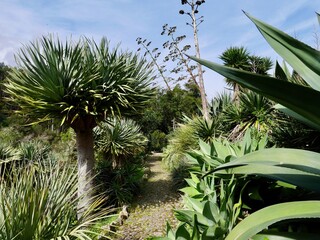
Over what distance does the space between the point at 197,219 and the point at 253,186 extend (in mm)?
387

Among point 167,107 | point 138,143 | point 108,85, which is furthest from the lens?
point 167,107

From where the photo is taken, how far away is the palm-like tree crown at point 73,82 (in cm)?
567

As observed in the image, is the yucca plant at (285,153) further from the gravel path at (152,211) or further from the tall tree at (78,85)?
the tall tree at (78,85)

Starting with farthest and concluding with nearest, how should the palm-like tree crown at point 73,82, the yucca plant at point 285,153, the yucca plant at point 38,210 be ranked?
the palm-like tree crown at point 73,82 → the yucca plant at point 38,210 → the yucca plant at point 285,153

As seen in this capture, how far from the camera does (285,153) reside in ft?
3.59

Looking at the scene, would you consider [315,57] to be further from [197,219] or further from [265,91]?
[197,219]

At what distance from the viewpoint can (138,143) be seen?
36.0ft

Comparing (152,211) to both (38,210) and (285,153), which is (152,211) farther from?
(285,153)

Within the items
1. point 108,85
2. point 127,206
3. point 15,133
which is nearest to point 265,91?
point 108,85

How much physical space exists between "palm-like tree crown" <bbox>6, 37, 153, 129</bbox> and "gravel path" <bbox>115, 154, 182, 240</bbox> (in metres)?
2.78

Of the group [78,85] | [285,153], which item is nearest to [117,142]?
[78,85]

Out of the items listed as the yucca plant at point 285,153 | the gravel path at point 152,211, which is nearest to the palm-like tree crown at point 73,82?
the gravel path at point 152,211

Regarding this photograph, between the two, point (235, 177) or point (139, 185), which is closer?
point (235, 177)

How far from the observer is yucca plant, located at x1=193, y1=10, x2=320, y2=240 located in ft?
2.73
